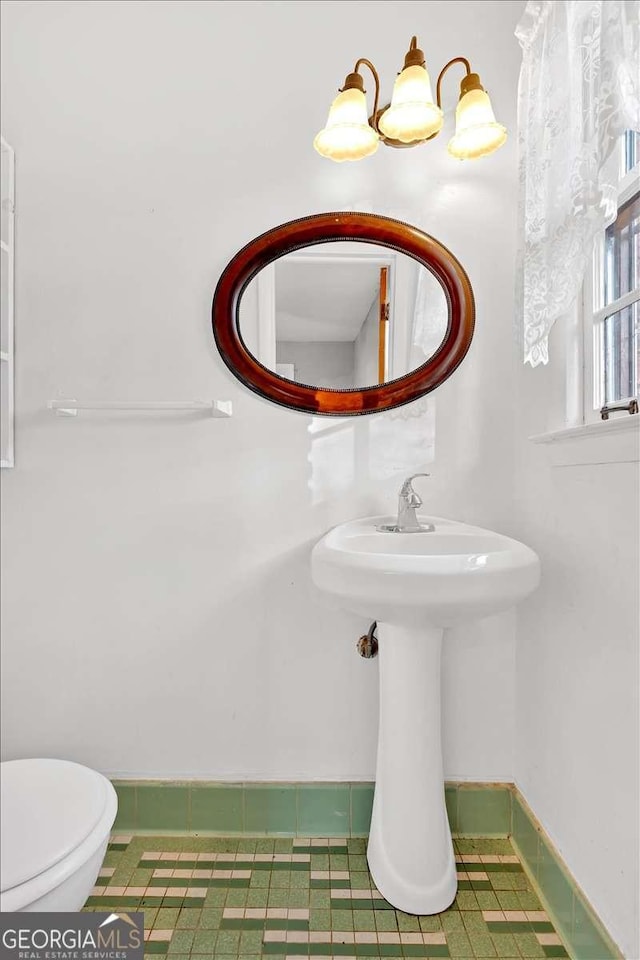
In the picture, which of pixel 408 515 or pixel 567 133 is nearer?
pixel 567 133

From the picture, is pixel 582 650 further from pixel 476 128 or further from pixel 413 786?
pixel 476 128

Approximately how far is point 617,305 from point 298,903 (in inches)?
57.3

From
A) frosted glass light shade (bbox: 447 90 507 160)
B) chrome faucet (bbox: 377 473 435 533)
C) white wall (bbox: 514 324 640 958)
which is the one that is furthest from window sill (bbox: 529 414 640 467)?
frosted glass light shade (bbox: 447 90 507 160)

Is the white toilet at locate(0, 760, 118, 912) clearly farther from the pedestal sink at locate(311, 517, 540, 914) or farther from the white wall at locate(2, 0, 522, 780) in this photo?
the pedestal sink at locate(311, 517, 540, 914)

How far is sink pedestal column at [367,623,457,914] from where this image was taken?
129 centimetres

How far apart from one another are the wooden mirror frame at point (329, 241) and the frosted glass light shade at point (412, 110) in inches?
7.9

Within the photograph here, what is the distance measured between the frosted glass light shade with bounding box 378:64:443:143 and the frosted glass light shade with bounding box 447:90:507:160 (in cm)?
7

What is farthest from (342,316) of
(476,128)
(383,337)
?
(476,128)

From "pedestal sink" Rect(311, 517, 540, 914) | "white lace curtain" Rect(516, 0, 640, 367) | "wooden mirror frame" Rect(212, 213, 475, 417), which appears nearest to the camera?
"white lace curtain" Rect(516, 0, 640, 367)

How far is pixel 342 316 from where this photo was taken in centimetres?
151

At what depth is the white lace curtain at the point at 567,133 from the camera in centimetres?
87

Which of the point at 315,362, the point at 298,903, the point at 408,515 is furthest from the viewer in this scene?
→ the point at 315,362

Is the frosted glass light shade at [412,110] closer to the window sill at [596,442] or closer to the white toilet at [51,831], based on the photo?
the window sill at [596,442]

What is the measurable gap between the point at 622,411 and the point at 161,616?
121cm
